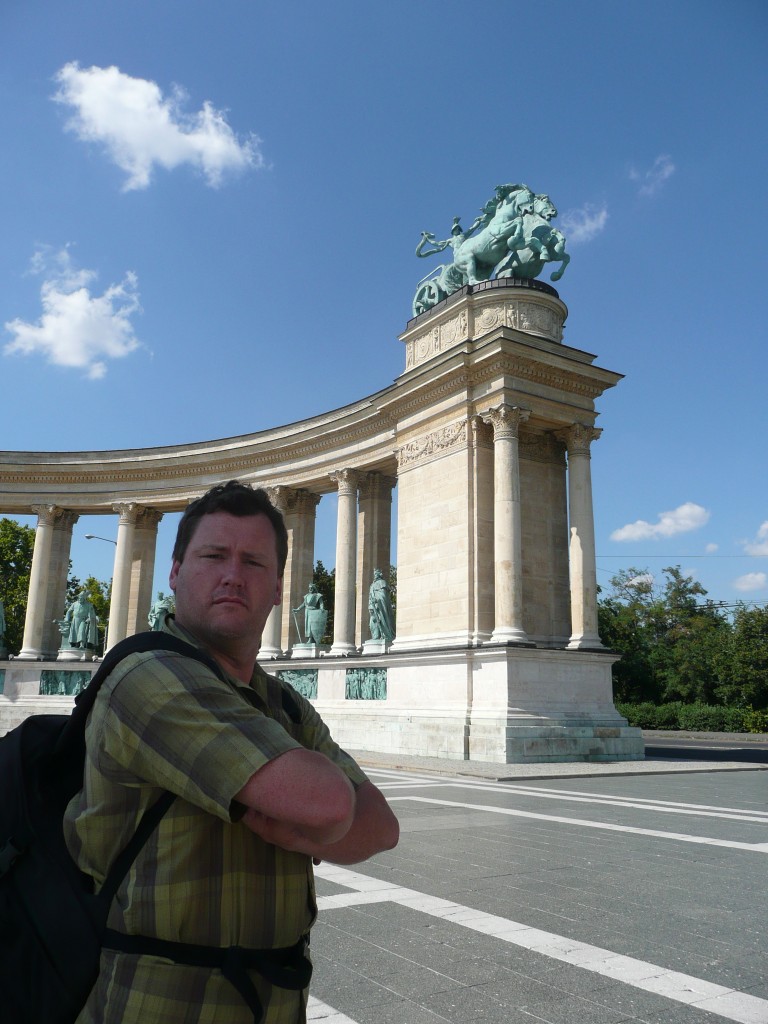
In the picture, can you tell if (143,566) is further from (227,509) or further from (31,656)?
(227,509)

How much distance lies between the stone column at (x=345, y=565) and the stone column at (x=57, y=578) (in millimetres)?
18327

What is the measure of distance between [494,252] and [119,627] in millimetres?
27486

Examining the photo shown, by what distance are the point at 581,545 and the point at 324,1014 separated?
84.6ft

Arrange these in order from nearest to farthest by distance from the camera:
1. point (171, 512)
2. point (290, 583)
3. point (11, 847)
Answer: point (11, 847)
point (290, 583)
point (171, 512)

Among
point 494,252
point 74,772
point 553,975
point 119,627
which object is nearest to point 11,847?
point 74,772

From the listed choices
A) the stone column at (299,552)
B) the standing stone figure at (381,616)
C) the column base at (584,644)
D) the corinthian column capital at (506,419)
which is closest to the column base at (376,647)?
the standing stone figure at (381,616)

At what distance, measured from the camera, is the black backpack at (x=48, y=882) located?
2.04 m

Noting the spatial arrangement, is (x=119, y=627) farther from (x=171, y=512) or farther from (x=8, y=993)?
(x=8, y=993)

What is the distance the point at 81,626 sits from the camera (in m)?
43.6

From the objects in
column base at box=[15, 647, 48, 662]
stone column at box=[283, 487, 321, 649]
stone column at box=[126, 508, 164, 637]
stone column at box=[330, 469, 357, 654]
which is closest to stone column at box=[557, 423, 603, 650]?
stone column at box=[330, 469, 357, 654]

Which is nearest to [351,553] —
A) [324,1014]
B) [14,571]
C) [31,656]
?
[31,656]

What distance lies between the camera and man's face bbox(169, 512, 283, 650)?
8.27 feet

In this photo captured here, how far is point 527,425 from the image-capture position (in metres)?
30.9

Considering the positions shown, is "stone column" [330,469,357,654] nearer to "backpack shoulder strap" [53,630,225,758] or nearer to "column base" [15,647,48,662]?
"column base" [15,647,48,662]
